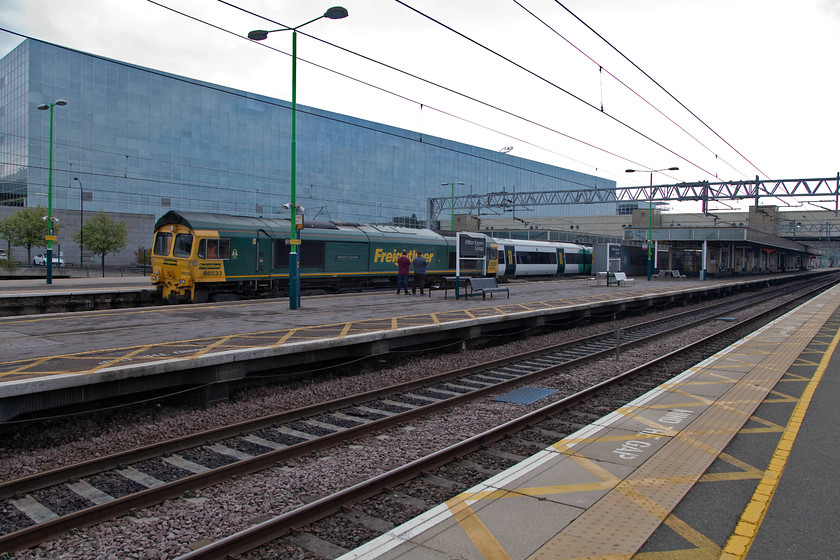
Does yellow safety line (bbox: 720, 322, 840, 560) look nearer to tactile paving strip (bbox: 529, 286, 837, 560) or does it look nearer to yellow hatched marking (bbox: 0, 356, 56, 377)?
tactile paving strip (bbox: 529, 286, 837, 560)

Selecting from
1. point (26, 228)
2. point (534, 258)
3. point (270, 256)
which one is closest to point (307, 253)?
point (270, 256)

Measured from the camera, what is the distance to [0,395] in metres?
6.38

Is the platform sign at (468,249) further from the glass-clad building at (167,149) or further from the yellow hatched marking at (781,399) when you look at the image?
the glass-clad building at (167,149)

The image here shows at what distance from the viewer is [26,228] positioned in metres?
48.3

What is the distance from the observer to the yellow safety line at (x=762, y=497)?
4016 mm

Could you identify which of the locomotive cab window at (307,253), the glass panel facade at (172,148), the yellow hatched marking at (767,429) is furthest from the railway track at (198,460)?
the glass panel facade at (172,148)

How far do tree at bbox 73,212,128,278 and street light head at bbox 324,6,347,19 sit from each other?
44497mm

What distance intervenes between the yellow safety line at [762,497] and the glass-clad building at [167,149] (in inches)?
1716

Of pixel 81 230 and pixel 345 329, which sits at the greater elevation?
pixel 81 230

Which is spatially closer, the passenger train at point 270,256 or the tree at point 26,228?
the passenger train at point 270,256

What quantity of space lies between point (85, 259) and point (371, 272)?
46435 mm

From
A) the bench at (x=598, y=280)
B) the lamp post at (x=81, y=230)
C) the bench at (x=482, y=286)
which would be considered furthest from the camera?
the lamp post at (x=81, y=230)

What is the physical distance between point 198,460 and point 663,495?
16.6 ft

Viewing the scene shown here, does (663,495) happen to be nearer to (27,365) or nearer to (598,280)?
(27,365)
